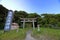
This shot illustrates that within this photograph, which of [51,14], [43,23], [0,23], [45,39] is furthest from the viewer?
[51,14]

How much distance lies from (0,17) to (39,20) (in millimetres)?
8639

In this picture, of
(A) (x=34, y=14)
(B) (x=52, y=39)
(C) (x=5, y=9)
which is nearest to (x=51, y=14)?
(A) (x=34, y=14)

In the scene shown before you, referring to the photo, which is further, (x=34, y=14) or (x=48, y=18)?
(x=34, y=14)

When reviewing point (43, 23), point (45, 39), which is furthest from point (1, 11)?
point (45, 39)

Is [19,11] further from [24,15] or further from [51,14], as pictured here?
[51,14]

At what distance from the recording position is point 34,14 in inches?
1394

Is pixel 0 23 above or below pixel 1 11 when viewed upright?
below

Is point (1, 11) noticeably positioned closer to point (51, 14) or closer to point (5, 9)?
point (5, 9)

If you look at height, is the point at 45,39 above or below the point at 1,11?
below

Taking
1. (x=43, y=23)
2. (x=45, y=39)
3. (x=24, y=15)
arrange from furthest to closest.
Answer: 1. (x=24, y=15)
2. (x=43, y=23)
3. (x=45, y=39)

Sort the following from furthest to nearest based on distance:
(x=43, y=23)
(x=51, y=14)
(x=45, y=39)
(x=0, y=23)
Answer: (x=51, y=14), (x=43, y=23), (x=0, y=23), (x=45, y=39)

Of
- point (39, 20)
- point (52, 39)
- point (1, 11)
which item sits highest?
point (1, 11)

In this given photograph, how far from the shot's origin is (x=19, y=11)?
38.3m

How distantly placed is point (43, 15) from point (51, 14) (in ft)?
6.69
